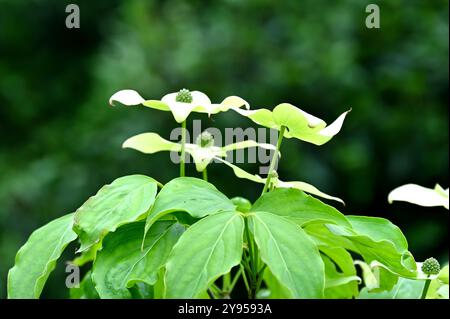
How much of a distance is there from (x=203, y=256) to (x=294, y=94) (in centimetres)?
206

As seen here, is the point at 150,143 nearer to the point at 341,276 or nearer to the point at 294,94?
the point at 341,276

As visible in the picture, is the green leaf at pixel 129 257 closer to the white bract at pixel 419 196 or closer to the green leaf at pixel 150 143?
the green leaf at pixel 150 143

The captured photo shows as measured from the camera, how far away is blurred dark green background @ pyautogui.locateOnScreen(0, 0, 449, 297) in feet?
8.78

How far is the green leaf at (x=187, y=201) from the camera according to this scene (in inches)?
28.0

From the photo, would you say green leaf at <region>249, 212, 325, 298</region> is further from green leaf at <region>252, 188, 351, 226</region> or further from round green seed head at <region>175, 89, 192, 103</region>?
round green seed head at <region>175, 89, 192, 103</region>

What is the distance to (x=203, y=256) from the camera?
0.67 m

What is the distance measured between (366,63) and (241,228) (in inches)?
88.8

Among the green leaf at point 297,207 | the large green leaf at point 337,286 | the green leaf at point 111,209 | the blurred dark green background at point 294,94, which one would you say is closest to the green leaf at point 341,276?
the large green leaf at point 337,286

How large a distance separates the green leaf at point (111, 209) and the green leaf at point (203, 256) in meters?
0.07

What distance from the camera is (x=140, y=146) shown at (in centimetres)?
88

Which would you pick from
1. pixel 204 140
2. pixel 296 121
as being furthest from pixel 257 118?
pixel 204 140

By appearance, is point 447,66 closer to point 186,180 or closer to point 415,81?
point 415,81

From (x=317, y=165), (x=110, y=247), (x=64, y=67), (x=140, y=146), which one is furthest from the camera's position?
(x=64, y=67)

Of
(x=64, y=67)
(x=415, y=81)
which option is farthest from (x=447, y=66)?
(x=64, y=67)
